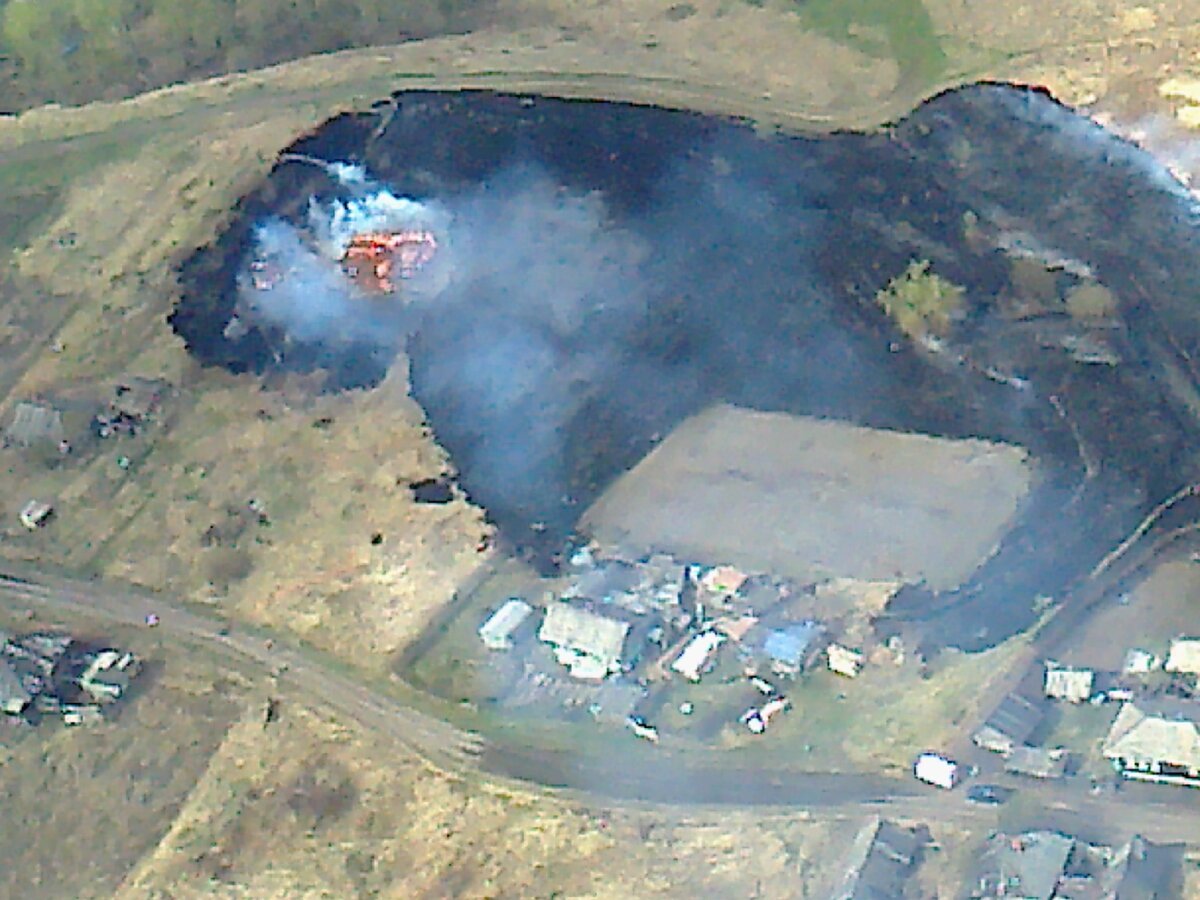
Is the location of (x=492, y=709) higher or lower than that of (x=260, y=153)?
lower

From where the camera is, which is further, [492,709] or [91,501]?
[91,501]

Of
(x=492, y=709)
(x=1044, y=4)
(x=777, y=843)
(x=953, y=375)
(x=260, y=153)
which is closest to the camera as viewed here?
(x=777, y=843)

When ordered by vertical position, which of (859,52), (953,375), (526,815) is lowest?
(526,815)

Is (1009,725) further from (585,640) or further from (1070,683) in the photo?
(585,640)

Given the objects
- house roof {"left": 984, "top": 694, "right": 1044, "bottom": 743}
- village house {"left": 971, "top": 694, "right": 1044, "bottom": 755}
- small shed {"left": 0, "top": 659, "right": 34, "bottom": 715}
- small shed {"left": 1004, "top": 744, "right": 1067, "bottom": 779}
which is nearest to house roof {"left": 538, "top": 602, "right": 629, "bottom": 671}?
village house {"left": 971, "top": 694, "right": 1044, "bottom": 755}

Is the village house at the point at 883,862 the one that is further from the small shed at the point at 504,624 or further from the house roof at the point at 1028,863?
the small shed at the point at 504,624

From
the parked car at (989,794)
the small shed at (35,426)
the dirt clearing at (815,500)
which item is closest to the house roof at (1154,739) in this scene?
the parked car at (989,794)

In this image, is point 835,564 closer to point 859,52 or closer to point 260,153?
point 859,52

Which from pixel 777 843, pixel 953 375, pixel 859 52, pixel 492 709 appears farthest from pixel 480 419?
pixel 859 52
